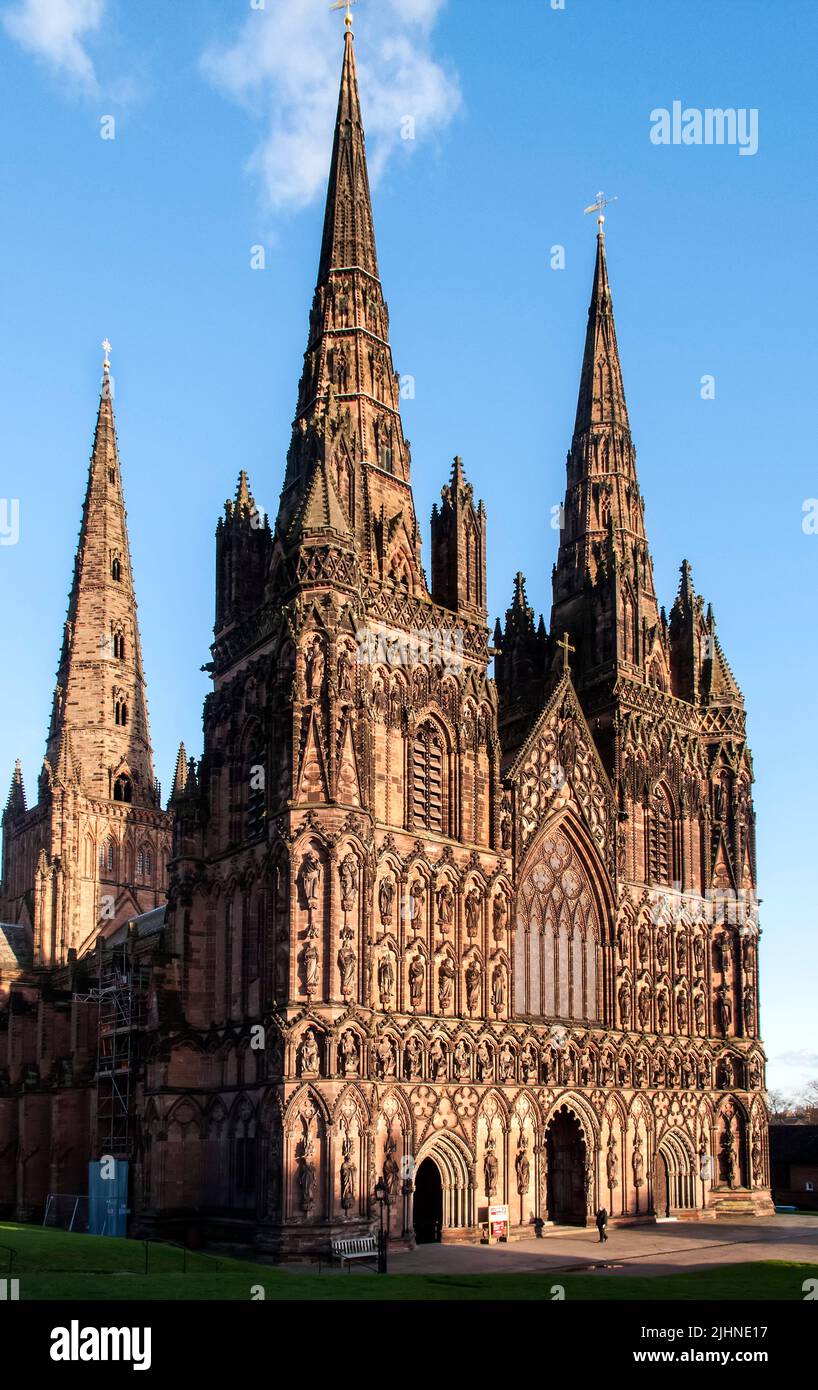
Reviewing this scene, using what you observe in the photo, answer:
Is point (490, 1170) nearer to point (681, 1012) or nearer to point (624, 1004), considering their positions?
point (624, 1004)

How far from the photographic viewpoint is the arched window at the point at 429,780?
48.0 meters

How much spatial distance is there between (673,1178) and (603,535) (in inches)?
1131

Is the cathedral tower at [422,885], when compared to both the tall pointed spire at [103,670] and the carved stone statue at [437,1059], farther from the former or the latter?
the tall pointed spire at [103,670]

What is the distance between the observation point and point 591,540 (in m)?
66.2

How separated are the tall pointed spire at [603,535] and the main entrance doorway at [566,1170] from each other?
19056 millimetres

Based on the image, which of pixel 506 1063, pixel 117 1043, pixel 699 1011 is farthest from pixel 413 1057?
pixel 699 1011

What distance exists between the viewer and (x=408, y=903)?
45781 mm

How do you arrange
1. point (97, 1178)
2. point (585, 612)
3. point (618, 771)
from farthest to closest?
point (585, 612) < point (618, 771) < point (97, 1178)

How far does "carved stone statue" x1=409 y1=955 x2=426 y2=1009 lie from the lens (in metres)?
45.4

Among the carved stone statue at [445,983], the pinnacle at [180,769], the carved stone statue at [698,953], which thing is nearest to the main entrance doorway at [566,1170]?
the carved stone statue at [445,983]

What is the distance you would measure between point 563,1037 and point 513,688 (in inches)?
685
